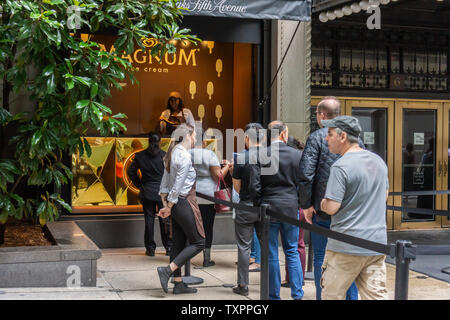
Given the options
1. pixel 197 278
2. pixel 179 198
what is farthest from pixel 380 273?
pixel 197 278

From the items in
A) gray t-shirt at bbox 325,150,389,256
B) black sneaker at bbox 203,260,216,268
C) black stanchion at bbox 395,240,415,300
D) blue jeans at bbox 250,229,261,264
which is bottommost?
black sneaker at bbox 203,260,216,268

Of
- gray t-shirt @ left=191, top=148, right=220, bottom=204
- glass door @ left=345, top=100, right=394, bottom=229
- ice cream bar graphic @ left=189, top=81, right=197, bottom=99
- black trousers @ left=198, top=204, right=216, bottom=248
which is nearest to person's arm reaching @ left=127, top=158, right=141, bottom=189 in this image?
black trousers @ left=198, top=204, right=216, bottom=248

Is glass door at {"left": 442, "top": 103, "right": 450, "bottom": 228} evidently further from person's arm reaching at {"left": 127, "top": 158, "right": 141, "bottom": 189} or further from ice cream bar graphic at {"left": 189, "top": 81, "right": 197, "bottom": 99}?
person's arm reaching at {"left": 127, "top": 158, "right": 141, "bottom": 189}

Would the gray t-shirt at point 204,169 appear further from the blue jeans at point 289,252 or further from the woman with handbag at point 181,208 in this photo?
the blue jeans at point 289,252

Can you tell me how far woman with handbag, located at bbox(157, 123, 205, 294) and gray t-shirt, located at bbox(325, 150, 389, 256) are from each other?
257 centimetres

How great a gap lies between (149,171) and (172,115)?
2719mm

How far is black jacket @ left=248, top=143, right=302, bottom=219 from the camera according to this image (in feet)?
21.0

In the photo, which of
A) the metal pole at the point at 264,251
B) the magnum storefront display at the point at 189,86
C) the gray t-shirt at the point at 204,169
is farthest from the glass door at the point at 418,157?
the metal pole at the point at 264,251

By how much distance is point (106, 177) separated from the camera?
10562 mm

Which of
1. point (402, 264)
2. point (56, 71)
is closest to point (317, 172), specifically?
point (402, 264)

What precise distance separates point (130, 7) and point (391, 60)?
6.26 metres

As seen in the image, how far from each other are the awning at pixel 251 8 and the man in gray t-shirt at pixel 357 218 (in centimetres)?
475

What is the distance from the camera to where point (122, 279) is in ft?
25.5

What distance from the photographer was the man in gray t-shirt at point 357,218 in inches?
177
